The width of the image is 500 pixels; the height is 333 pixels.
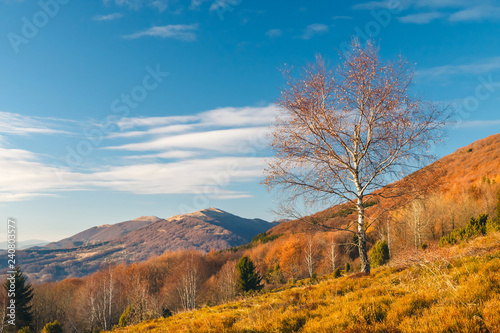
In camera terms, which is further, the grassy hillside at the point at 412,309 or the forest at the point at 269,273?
the forest at the point at 269,273

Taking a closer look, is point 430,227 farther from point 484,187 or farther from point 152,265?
point 152,265

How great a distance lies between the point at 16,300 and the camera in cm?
4744

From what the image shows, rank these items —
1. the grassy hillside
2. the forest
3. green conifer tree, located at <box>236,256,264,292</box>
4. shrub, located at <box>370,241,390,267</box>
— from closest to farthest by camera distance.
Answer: the grassy hillside, shrub, located at <box>370,241,390,267</box>, the forest, green conifer tree, located at <box>236,256,264,292</box>

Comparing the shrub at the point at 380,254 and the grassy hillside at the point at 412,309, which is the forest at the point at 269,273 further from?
the grassy hillside at the point at 412,309

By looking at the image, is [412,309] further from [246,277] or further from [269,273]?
[269,273]

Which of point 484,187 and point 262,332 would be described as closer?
point 262,332

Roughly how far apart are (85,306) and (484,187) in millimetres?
91140

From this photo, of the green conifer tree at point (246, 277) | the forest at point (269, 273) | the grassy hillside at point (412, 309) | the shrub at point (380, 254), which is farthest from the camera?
the green conifer tree at point (246, 277)

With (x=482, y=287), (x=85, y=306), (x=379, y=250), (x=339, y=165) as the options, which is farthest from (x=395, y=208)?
(x=85, y=306)

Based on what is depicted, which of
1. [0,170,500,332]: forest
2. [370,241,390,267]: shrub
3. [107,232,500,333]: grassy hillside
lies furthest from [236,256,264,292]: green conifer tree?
[107,232,500,333]: grassy hillside

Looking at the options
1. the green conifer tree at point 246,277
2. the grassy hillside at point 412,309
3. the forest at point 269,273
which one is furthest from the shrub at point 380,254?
the grassy hillside at point 412,309

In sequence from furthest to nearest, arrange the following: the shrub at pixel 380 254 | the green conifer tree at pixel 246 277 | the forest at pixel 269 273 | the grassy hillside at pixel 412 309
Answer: the green conifer tree at pixel 246 277, the forest at pixel 269 273, the shrub at pixel 380 254, the grassy hillside at pixel 412 309

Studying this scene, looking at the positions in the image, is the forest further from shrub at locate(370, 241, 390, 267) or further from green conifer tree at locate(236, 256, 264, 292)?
shrub at locate(370, 241, 390, 267)

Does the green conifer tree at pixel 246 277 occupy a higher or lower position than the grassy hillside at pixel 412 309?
lower
